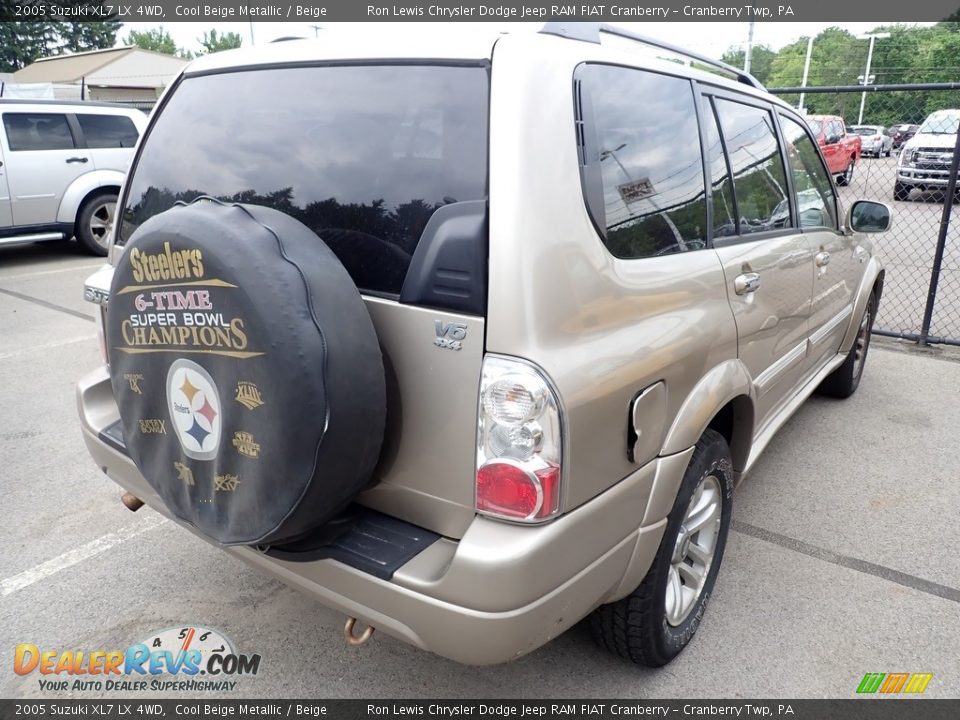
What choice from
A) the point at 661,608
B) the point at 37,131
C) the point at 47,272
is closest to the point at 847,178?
the point at 661,608

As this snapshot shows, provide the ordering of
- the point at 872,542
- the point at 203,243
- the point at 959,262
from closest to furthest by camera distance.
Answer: the point at 203,243
the point at 872,542
the point at 959,262

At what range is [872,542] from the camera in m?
3.15

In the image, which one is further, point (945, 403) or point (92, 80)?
point (92, 80)

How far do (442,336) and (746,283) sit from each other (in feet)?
4.11

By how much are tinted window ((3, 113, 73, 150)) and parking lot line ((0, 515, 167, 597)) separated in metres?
7.73

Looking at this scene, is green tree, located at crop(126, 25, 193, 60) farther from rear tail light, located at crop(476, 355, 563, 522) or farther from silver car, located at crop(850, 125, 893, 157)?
rear tail light, located at crop(476, 355, 563, 522)

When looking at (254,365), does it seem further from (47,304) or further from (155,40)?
(155,40)

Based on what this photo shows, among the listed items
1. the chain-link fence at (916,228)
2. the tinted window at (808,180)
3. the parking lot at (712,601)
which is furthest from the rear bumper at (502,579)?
the chain-link fence at (916,228)

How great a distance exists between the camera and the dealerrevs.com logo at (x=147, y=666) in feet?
7.68

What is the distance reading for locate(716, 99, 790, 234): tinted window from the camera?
8.65 feet

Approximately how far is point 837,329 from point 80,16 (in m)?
60.7

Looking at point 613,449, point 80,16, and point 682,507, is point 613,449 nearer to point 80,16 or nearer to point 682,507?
point 682,507

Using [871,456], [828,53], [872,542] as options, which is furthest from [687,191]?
[828,53]

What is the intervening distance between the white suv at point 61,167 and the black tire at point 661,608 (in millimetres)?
9080
